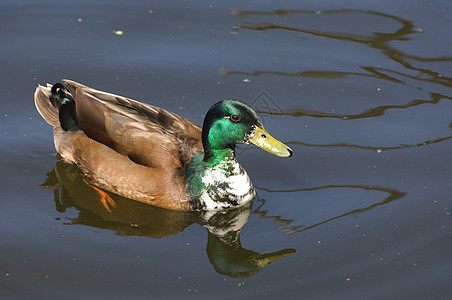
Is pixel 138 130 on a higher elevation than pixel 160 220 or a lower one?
higher

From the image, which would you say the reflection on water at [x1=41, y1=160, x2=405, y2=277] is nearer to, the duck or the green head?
the duck

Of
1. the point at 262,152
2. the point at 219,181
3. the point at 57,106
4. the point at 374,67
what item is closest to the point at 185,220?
the point at 219,181

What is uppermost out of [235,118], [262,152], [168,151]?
[235,118]

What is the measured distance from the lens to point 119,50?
9305 millimetres

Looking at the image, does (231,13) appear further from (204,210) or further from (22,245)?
(22,245)

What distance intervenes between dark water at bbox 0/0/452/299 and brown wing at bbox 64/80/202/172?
1.75 ft

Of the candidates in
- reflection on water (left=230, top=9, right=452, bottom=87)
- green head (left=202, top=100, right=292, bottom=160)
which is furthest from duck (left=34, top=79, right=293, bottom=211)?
reflection on water (left=230, top=9, right=452, bottom=87)

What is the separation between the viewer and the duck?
22.1ft

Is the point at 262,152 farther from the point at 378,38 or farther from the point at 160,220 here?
the point at 378,38

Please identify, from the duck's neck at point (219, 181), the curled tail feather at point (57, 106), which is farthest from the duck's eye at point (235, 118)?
the curled tail feather at point (57, 106)

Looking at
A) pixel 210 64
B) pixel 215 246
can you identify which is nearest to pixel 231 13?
pixel 210 64

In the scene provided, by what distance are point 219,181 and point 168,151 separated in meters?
0.58

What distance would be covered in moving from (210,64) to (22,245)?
146 inches

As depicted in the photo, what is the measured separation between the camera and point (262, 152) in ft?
25.6
